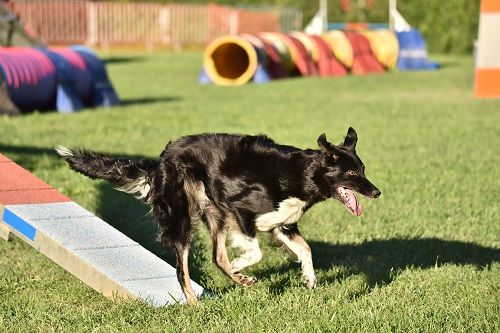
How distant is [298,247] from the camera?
18.4 ft

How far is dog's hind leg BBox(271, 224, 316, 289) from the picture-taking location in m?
5.56

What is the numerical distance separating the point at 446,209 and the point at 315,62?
1778cm

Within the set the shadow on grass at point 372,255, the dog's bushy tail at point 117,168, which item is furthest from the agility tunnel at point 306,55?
the dog's bushy tail at point 117,168

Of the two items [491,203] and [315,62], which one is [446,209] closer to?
[491,203]

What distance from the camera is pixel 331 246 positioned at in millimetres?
6957

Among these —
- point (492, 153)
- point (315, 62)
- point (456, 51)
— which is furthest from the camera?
point (456, 51)

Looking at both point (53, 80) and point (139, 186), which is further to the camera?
point (53, 80)

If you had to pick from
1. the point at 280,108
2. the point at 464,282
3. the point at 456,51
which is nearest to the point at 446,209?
the point at 464,282

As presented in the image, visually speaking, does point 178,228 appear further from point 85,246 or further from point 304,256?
point 304,256

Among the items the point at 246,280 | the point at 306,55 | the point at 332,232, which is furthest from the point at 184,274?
the point at 306,55

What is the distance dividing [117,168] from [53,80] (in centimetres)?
1056

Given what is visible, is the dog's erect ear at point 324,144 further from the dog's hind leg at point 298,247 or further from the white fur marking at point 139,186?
the white fur marking at point 139,186

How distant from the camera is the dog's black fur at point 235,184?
5340mm

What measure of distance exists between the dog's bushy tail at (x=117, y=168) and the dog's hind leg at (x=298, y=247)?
87cm
